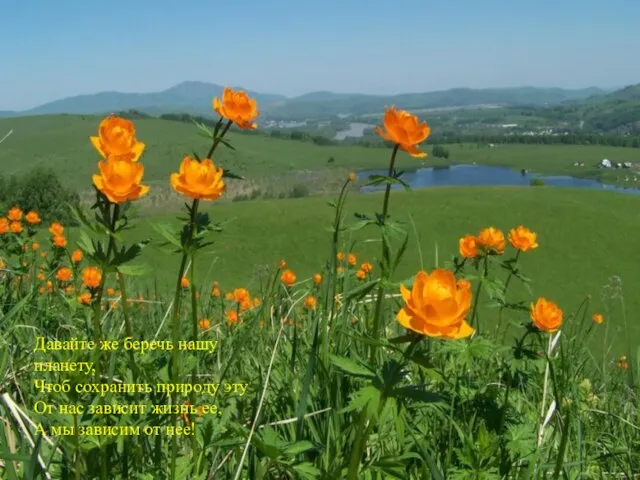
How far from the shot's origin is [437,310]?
3.14 ft

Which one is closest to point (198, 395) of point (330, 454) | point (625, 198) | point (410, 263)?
point (330, 454)

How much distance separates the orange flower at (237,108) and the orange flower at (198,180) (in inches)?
9.8

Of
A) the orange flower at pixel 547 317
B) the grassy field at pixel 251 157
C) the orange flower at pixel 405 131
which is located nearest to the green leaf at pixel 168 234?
the orange flower at pixel 405 131

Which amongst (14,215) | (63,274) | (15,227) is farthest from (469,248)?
(14,215)

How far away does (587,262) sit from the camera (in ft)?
104

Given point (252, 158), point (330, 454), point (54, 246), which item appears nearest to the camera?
point (330, 454)

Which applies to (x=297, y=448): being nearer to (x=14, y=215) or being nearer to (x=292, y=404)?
(x=292, y=404)

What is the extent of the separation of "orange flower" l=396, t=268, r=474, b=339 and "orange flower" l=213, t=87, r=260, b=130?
87 centimetres

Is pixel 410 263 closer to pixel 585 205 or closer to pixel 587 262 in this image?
pixel 587 262

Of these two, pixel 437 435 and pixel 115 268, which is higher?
pixel 115 268

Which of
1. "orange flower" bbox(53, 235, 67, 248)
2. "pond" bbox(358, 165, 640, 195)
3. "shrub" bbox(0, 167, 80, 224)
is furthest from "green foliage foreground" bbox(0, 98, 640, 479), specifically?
"pond" bbox(358, 165, 640, 195)

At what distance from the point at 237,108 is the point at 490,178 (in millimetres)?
98663

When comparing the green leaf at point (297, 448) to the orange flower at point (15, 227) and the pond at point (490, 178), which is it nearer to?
the orange flower at point (15, 227)

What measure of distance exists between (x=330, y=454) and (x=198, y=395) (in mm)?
536
